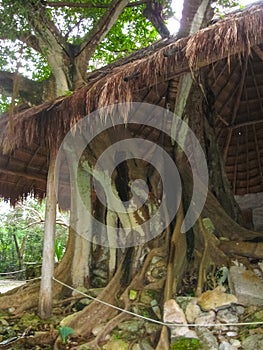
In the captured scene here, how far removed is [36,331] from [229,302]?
1.50 meters

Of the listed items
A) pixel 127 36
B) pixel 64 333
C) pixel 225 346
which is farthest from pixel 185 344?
pixel 127 36

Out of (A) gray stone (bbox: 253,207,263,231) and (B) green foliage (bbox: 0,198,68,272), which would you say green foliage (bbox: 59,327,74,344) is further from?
(B) green foliage (bbox: 0,198,68,272)

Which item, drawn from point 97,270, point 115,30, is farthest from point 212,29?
point 115,30

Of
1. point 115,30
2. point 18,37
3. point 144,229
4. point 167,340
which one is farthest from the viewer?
point 115,30

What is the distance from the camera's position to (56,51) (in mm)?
4469

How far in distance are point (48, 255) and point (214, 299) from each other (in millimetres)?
1469

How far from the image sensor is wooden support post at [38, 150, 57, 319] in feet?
10.9

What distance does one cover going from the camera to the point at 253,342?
2498 mm

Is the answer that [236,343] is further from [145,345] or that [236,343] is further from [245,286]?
[145,345]

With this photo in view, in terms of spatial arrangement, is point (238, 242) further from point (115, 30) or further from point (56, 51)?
point (115, 30)

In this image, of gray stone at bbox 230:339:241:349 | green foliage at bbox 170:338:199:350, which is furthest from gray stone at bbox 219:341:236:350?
green foliage at bbox 170:338:199:350

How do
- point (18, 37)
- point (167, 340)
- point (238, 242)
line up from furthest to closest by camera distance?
point (18, 37) → point (238, 242) → point (167, 340)

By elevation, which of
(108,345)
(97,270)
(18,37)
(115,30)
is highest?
(115,30)

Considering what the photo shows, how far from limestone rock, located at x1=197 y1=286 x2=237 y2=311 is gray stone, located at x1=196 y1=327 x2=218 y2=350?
0.60ft
